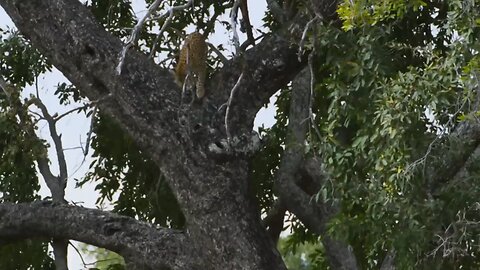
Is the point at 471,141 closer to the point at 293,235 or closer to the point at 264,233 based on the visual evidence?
the point at 264,233

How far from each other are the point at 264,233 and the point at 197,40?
109cm

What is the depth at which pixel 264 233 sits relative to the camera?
6.53 metres

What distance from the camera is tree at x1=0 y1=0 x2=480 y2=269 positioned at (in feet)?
18.4

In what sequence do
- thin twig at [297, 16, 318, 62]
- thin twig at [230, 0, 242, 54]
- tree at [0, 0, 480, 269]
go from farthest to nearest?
thin twig at [230, 0, 242, 54]
thin twig at [297, 16, 318, 62]
tree at [0, 0, 480, 269]

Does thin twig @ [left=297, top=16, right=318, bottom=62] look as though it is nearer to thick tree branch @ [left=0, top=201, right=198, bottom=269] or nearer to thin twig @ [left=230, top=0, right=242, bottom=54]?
thin twig @ [left=230, top=0, right=242, bottom=54]

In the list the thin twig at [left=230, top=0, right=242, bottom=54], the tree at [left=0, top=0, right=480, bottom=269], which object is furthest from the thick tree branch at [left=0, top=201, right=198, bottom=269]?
the thin twig at [left=230, top=0, right=242, bottom=54]

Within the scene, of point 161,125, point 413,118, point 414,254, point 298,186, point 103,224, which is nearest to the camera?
point 413,118

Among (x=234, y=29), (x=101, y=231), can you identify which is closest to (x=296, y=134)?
(x=234, y=29)

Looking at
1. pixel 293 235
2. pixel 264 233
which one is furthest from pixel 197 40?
pixel 293 235

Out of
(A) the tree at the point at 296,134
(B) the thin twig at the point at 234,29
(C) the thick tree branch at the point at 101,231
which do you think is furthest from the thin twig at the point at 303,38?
(C) the thick tree branch at the point at 101,231

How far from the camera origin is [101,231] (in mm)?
6926

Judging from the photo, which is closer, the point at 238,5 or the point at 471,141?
the point at 471,141

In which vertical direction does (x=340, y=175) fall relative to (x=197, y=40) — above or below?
below

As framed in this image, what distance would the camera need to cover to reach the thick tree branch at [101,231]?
A: 667 cm
